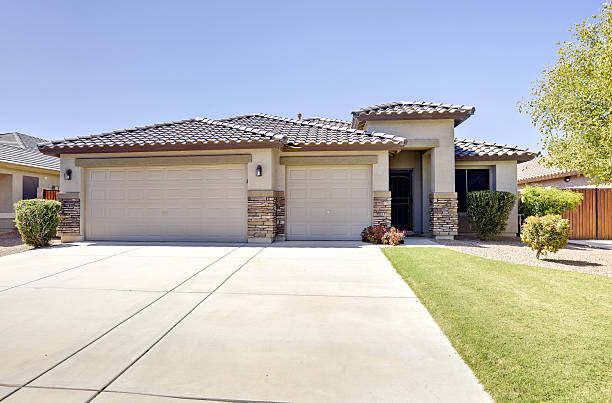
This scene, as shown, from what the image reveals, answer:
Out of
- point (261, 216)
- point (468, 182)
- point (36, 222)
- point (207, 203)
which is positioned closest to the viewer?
point (36, 222)

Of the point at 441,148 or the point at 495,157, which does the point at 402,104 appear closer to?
the point at 441,148

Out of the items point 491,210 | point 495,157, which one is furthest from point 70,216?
point 495,157

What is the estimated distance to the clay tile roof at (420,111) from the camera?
450 inches

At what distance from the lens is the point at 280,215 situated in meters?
10.9

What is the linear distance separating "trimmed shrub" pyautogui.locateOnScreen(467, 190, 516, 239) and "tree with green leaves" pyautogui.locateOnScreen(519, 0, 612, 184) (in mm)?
1823

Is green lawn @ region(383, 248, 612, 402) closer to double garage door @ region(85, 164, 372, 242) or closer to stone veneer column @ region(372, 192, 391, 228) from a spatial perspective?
stone veneer column @ region(372, 192, 391, 228)

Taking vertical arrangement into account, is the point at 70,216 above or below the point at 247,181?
below

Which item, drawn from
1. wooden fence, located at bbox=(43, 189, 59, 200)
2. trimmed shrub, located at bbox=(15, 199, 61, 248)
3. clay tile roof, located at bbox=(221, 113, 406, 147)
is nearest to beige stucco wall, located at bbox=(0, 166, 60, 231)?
wooden fence, located at bbox=(43, 189, 59, 200)

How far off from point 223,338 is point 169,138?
9110 millimetres

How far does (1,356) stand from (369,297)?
4.29 metres

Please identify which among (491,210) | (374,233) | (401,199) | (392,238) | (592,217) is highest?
(401,199)

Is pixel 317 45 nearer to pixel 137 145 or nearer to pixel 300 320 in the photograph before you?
pixel 137 145

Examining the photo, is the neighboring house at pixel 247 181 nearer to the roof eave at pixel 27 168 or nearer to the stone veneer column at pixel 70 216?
the stone veneer column at pixel 70 216

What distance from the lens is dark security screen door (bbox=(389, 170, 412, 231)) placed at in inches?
518
